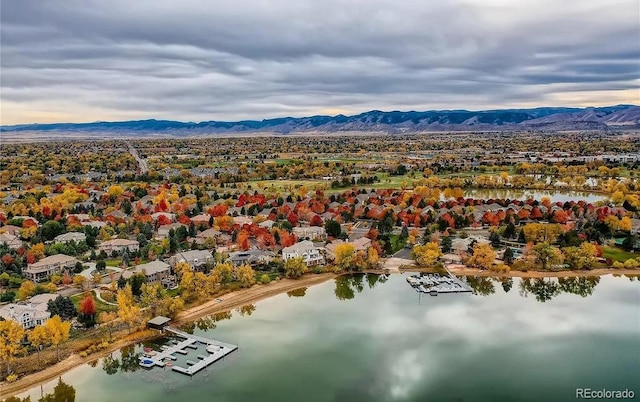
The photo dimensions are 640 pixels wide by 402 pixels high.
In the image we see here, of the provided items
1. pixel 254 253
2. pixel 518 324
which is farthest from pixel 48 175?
pixel 518 324

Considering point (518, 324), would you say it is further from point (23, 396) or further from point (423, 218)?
point (23, 396)

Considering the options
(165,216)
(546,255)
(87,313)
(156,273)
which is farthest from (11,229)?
(546,255)

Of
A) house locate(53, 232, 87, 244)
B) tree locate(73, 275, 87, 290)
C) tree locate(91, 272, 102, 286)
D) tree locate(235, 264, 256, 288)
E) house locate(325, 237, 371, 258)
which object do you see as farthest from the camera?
house locate(53, 232, 87, 244)

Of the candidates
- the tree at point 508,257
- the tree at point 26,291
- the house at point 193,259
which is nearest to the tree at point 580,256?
the tree at point 508,257


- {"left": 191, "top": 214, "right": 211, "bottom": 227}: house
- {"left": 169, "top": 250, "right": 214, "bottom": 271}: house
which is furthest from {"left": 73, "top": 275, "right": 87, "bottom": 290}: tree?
{"left": 191, "top": 214, "right": 211, "bottom": 227}: house

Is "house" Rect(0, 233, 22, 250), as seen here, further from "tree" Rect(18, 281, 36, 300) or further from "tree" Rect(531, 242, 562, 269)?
"tree" Rect(531, 242, 562, 269)

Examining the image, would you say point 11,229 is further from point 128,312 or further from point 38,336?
point 38,336

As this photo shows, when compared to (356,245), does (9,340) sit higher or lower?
higher

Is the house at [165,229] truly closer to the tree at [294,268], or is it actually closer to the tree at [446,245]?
the tree at [294,268]
